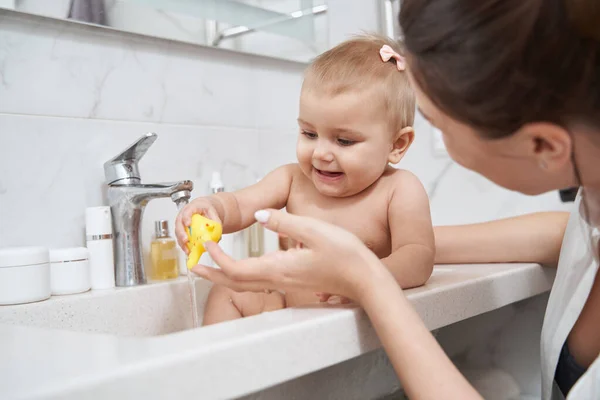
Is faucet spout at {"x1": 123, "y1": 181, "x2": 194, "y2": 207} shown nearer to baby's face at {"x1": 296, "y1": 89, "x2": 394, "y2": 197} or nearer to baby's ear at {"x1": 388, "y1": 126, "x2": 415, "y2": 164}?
baby's face at {"x1": 296, "y1": 89, "x2": 394, "y2": 197}

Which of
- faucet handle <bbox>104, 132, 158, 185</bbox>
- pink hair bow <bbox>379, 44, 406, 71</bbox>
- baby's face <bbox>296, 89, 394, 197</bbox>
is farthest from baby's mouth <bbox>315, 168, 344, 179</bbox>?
faucet handle <bbox>104, 132, 158, 185</bbox>

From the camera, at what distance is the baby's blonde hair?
99 cm

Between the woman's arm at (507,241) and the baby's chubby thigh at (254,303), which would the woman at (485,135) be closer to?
the woman's arm at (507,241)

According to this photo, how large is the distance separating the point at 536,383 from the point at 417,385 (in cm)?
83

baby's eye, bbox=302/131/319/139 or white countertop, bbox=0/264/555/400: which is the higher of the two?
baby's eye, bbox=302/131/319/139

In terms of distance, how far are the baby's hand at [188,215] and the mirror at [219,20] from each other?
45 cm

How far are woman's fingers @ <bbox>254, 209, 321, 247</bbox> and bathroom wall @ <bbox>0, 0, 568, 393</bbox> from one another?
58 centimetres

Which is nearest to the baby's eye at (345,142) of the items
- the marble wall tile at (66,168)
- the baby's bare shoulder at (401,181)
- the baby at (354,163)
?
the baby at (354,163)

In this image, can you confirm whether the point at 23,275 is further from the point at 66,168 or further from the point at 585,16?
the point at 585,16

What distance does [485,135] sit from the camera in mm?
609

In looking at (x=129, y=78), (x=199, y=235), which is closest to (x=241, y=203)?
(x=199, y=235)

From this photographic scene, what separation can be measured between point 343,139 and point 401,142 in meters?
0.13

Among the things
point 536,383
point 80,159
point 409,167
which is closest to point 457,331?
point 536,383

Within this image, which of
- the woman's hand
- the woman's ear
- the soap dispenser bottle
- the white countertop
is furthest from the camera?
the soap dispenser bottle
